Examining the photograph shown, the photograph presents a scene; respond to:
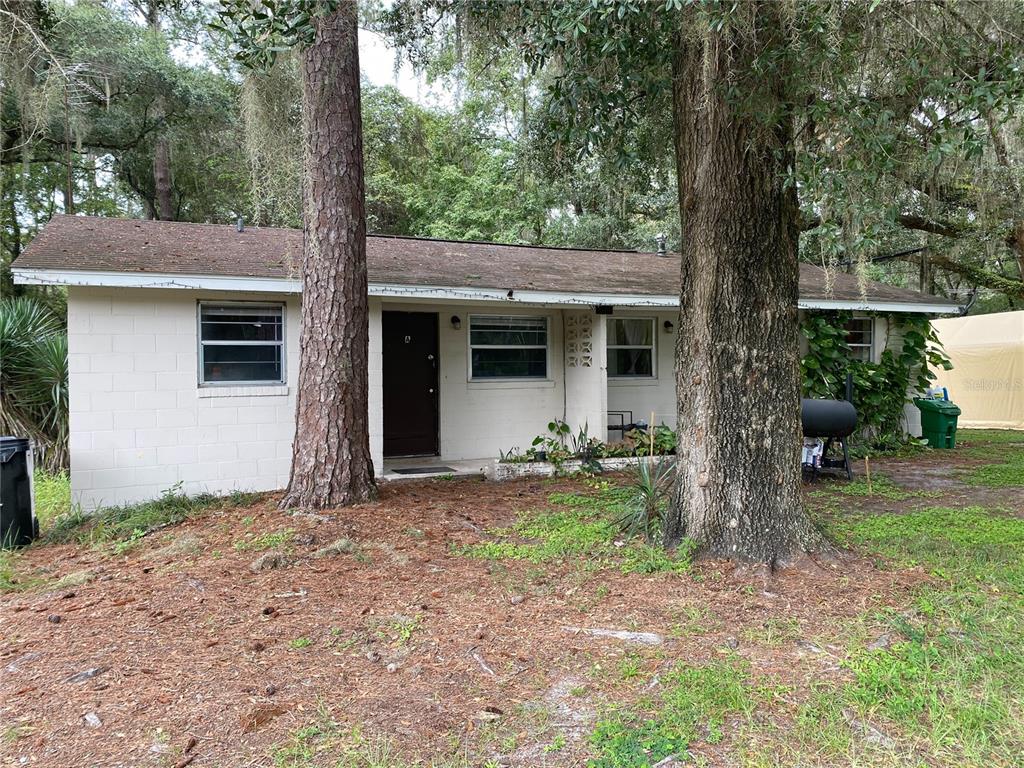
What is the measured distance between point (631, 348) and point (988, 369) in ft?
38.8

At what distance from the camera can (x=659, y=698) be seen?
2945 mm

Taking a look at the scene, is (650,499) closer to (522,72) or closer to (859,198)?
(859,198)

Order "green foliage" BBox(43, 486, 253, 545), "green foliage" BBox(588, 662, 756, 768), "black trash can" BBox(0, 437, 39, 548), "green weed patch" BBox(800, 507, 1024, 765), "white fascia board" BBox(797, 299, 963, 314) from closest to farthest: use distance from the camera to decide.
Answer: "green foliage" BBox(588, 662, 756, 768)
"green weed patch" BBox(800, 507, 1024, 765)
"black trash can" BBox(0, 437, 39, 548)
"green foliage" BBox(43, 486, 253, 545)
"white fascia board" BBox(797, 299, 963, 314)

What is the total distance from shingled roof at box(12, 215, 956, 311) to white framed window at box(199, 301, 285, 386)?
52cm

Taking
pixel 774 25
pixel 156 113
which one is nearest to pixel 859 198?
pixel 774 25

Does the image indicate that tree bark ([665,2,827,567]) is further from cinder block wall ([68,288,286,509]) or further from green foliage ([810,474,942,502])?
cinder block wall ([68,288,286,509])

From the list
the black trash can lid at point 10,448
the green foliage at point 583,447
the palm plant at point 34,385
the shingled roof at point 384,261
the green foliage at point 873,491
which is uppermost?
the shingled roof at point 384,261

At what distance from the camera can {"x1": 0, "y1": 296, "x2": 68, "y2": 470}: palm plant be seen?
8.45 m

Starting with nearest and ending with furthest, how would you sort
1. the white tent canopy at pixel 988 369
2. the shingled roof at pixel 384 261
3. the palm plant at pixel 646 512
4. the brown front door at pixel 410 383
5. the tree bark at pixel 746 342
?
1. the tree bark at pixel 746 342
2. the palm plant at pixel 646 512
3. the shingled roof at pixel 384 261
4. the brown front door at pixel 410 383
5. the white tent canopy at pixel 988 369

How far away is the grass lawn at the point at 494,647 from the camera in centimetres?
262

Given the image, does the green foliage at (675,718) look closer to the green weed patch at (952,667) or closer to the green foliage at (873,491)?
the green weed patch at (952,667)

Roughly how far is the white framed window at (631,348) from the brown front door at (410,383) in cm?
295

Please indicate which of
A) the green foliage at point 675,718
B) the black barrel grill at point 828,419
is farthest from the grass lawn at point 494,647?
the black barrel grill at point 828,419

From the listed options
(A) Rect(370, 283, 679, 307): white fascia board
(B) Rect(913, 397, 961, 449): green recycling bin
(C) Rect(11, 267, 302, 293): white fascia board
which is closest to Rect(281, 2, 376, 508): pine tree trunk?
(C) Rect(11, 267, 302, 293): white fascia board
